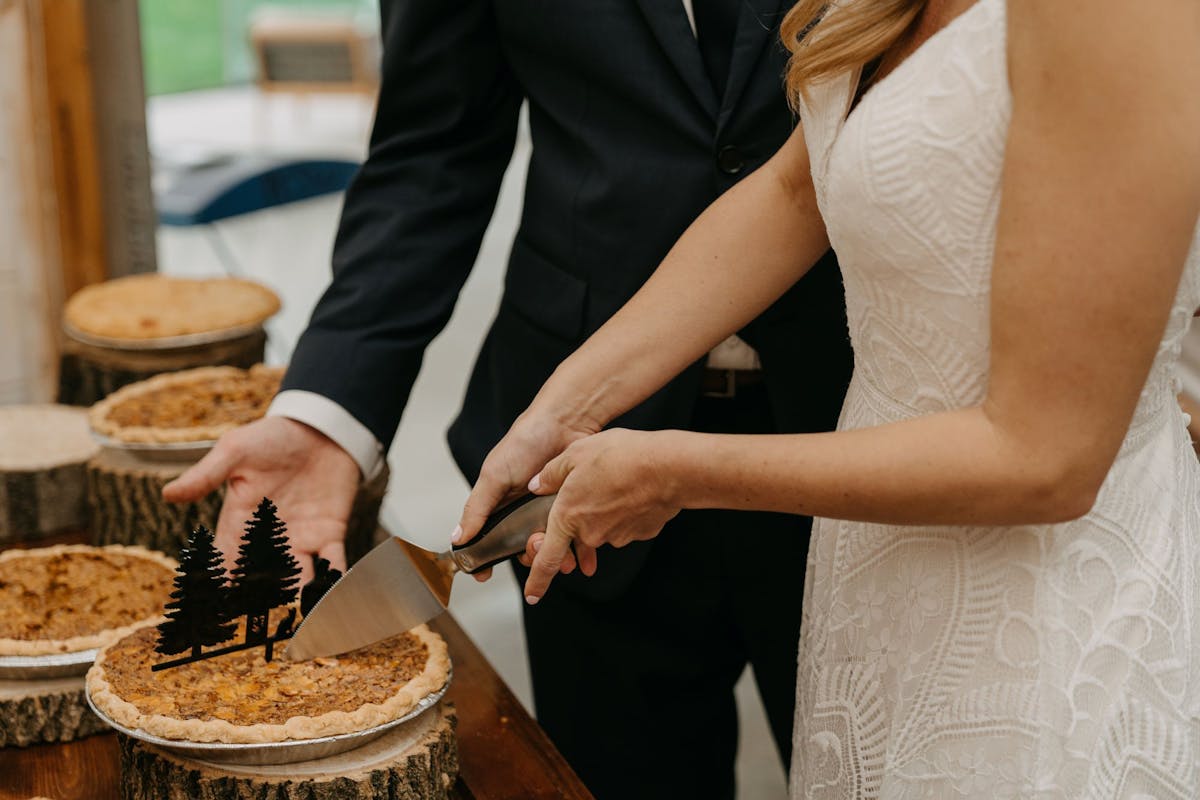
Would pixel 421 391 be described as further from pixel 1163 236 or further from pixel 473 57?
pixel 1163 236

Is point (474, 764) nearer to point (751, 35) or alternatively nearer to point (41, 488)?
point (751, 35)

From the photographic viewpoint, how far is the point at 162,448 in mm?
1962

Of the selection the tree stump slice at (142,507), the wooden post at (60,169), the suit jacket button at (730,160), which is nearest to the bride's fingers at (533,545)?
the suit jacket button at (730,160)

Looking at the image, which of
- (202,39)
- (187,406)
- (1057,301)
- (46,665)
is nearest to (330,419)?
(46,665)

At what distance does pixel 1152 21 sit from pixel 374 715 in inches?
33.8

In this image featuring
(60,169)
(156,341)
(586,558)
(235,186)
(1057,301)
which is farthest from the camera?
(235,186)

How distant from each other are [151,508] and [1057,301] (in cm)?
137

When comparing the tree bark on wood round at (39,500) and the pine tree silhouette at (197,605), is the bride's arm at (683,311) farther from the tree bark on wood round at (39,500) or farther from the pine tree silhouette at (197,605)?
the tree bark on wood round at (39,500)

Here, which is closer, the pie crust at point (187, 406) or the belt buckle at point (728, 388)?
the belt buckle at point (728, 388)

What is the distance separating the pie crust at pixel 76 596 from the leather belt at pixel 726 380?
2.24 ft

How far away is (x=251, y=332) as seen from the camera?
2.64 m

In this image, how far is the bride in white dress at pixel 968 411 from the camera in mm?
939

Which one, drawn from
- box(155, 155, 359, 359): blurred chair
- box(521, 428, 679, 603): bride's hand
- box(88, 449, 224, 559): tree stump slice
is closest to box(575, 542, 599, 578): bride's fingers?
box(521, 428, 679, 603): bride's hand

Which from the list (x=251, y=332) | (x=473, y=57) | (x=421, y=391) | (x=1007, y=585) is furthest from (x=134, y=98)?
(x=421, y=391)
